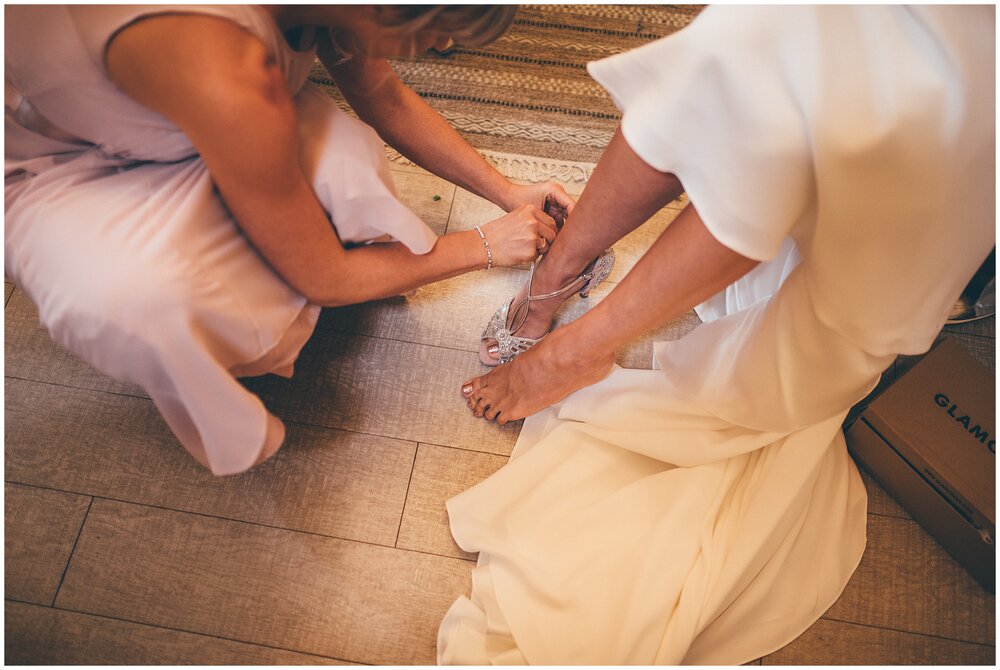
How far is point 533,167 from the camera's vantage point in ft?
4.22

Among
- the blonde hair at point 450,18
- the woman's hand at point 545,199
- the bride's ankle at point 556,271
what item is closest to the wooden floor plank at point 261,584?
the bride's ankle at point 556,271

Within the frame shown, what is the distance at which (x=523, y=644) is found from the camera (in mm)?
844

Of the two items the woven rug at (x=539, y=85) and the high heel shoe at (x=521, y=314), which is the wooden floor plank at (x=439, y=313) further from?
the woven rug at (x=539, y=85)

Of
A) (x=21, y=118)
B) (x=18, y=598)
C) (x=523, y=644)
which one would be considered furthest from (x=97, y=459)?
(x=523, y=644)

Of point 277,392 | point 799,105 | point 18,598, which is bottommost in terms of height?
point 18,598

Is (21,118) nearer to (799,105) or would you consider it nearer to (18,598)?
(18,598)

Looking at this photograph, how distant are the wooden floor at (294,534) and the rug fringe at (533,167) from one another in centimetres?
39

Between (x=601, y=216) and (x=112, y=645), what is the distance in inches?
34.8

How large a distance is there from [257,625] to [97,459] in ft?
1.18

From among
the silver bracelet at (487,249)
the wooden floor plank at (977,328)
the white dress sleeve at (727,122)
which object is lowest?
the wooden floor plank at (977,328)

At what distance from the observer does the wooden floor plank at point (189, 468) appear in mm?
968

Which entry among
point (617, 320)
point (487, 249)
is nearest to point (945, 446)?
point (617, 320)

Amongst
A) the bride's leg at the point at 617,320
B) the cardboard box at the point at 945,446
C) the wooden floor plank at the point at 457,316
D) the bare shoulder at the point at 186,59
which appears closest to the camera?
the bare shoulder at the point at 186,59

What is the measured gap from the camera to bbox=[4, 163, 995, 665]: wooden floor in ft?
2.95
